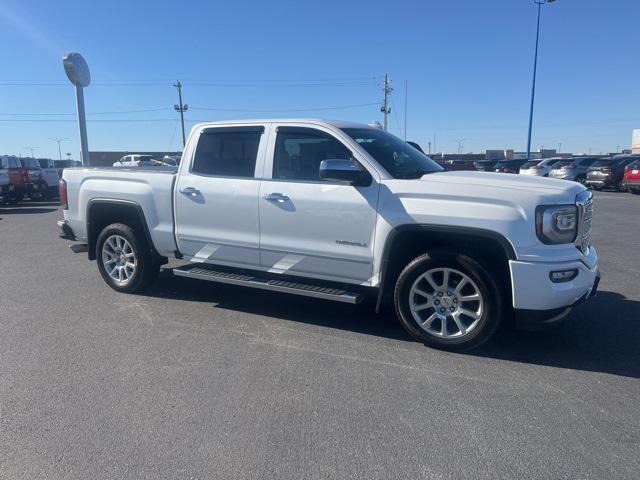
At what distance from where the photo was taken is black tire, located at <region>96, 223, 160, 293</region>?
6.09m

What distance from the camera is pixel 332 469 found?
283cm

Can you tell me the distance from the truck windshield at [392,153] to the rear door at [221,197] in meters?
1.06

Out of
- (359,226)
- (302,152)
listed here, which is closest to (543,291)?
(359,226)

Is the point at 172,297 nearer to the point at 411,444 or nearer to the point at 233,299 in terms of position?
the point at 233,299

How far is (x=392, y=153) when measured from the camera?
5.12 meters

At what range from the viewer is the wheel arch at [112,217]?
19.7 feet

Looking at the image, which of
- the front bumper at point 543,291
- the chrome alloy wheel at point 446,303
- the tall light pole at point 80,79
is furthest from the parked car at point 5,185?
the front bumper at point 543,291

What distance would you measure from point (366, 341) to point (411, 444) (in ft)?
5.53

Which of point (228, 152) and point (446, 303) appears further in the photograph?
point (228, 152)

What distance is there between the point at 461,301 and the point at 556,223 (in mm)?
999

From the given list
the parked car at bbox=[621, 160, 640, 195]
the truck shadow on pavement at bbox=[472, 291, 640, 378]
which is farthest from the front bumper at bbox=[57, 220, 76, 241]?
the parked car at bbox=[621, 160, 640, 195]

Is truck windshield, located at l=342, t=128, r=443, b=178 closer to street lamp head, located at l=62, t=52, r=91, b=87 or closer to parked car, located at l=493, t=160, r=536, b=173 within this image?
street lamp head, located at l=62, t=52, r=91, b=87

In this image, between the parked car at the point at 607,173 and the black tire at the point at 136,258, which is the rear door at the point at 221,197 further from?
the parked car at the point at 607,173

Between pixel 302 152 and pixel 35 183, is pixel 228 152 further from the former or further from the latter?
pixel 35 183
